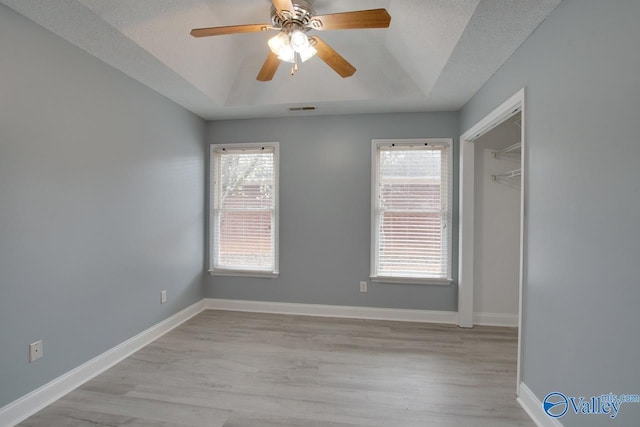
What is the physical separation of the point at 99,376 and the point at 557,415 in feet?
10.2

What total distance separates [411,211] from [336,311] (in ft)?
4.98

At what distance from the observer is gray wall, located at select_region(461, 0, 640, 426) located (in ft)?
3.77

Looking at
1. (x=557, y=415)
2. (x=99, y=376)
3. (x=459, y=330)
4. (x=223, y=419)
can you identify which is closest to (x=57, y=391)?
(x=99, y=376)

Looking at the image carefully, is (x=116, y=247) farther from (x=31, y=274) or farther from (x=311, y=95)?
(x=311, y=95)

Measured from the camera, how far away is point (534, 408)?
1.75 m

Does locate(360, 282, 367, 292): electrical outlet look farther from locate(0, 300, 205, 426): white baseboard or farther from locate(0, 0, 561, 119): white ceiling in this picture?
locate(0, 300, 205, 426): white baseboard

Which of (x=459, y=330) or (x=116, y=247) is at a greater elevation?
(x=116, y=247)

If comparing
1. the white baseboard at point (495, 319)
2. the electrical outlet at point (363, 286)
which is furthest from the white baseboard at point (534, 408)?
the electrical outlet at point (363, 286)

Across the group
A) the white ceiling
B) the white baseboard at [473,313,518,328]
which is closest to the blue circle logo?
the white baseboard at [473,313,518,328]

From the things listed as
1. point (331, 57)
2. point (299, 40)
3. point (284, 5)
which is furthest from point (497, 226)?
point (284, 5)

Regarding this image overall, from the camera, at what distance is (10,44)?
1.64 meters

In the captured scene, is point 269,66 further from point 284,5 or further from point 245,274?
point 245,274

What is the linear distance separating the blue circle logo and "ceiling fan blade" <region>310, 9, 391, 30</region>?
229 cm

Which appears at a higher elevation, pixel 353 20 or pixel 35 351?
pixel 353 20
